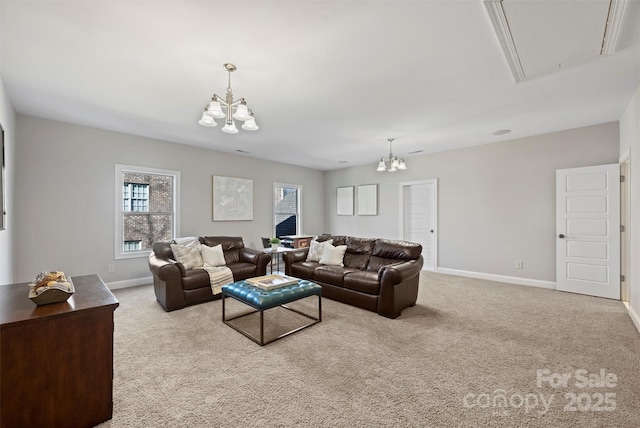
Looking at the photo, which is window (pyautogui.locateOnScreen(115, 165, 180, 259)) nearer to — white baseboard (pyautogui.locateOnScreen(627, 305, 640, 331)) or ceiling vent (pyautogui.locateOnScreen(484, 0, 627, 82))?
ceiling vent (pyautogui.locateOnScreen(484, 0, 627, 82))

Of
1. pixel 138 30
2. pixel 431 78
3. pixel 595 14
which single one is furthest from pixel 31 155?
pixel 595 14

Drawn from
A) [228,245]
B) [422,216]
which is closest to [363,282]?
[228,245]

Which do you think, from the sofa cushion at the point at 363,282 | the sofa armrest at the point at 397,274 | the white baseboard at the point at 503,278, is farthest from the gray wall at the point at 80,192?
the white baseboard at the point at 503,278

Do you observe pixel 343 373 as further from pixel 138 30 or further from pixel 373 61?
pixel 138 30

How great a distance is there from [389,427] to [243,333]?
1704mm

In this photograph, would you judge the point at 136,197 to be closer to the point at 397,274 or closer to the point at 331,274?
the point at 331,274

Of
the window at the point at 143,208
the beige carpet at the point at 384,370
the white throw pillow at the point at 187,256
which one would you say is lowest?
the beige carpet at the point at 384,370

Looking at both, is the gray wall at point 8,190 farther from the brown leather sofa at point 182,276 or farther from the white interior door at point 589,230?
the white interior door at point 589,230

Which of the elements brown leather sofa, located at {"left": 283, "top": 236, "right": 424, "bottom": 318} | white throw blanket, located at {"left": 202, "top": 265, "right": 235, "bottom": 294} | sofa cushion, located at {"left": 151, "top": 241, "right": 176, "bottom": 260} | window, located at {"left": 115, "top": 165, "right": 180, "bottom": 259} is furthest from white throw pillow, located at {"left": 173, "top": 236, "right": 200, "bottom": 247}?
brown leather sofa, located at {"left": 283, "top": 236, "right": 424, "bottom": 318}

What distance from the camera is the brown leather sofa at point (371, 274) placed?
3.26 m

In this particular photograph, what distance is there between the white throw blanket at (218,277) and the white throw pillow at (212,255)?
149mm

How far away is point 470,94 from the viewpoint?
2998 mm

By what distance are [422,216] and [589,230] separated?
2.71 metres

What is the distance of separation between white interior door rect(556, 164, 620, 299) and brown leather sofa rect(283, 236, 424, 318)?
8.21 feet
